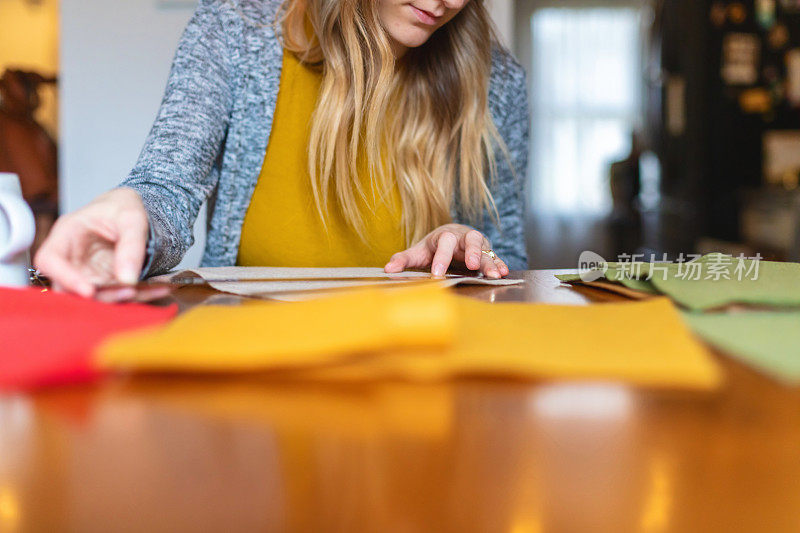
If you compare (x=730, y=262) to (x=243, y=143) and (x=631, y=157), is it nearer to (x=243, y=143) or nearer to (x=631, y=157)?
(x=243, y=143)

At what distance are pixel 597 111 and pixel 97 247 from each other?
20.5 ft

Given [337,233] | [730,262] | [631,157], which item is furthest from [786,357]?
[631,157]

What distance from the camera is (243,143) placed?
114 centimetres

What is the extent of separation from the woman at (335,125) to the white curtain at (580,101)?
526 cm

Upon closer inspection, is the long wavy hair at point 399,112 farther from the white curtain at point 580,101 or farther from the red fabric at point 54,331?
the white curtain at point 580,101

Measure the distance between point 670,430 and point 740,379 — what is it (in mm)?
80

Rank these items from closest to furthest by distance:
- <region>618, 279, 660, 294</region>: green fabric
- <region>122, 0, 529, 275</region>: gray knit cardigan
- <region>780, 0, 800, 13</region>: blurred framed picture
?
<region>618, 279, 660, 294</region>: green fabric, <region>122, 0, 529, 275</region>: gray knit cardigan, <region>780, 0, 800, 13</region>: blurred framed picture

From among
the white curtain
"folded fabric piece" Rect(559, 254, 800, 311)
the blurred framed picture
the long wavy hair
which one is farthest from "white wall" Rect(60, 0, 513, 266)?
the white curtain

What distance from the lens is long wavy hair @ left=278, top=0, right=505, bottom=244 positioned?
1094 mm

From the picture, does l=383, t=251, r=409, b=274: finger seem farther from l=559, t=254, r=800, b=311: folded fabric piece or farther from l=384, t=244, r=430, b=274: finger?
l=559, t=254, r=800, b=311: folded fabric piece

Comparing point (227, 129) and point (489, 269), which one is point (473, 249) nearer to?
point (489, 269)

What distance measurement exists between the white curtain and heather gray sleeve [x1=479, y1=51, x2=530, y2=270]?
5063 mm

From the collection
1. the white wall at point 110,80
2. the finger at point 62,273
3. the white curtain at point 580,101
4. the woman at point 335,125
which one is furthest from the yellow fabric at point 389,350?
the white curtain at point 580,101

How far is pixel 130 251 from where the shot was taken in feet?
1.91
